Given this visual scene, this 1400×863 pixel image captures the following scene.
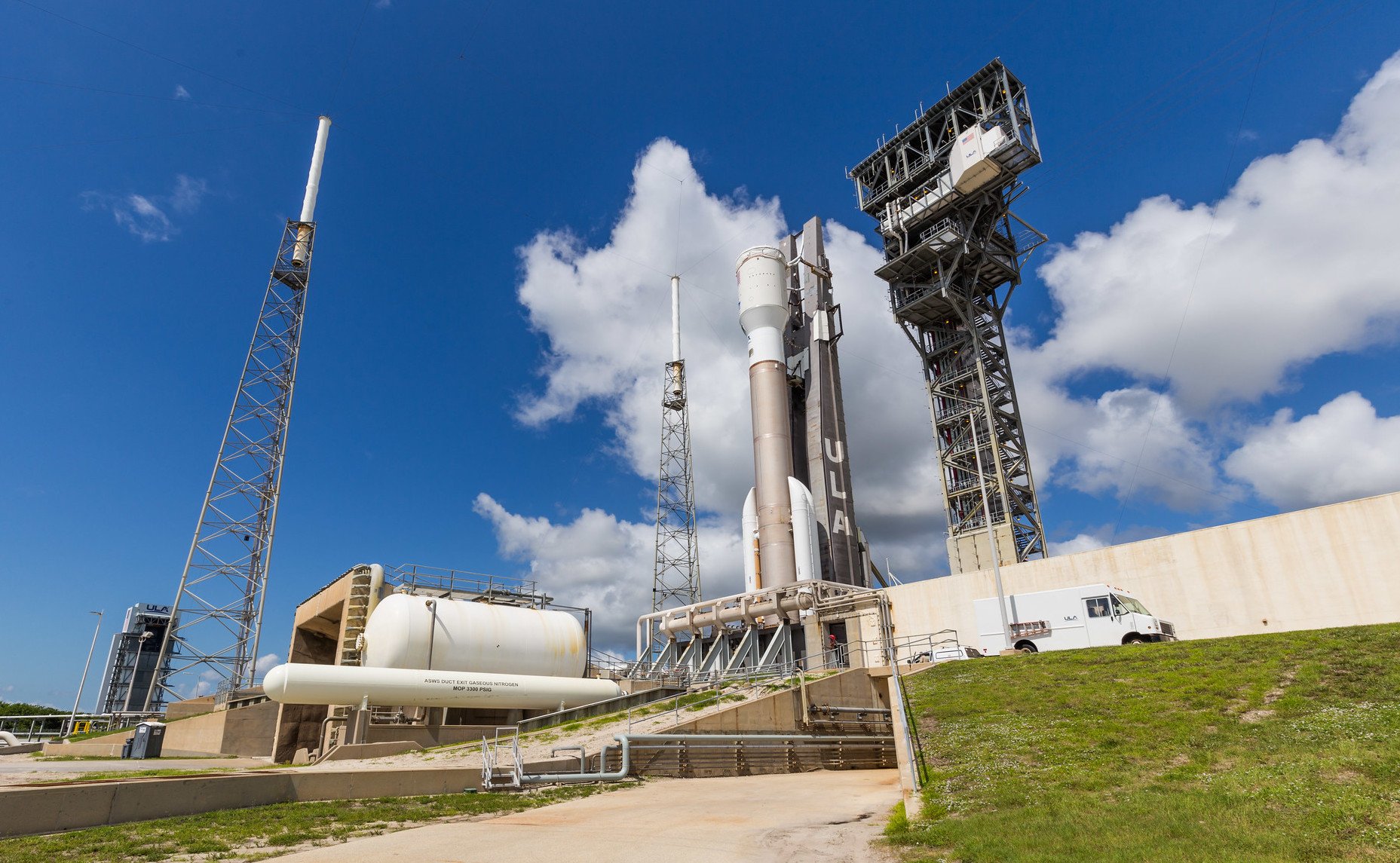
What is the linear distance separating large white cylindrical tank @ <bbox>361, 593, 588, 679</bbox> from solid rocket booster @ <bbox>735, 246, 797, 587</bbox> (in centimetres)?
1456

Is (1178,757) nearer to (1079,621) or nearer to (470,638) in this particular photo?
(1079,621)

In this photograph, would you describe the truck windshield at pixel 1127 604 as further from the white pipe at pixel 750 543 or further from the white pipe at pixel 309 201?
the white pipe at pixel 309 201

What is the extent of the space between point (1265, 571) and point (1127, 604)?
23.1 ft

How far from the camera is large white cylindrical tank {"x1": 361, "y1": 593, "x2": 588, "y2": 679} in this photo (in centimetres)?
2794

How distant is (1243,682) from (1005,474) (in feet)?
134

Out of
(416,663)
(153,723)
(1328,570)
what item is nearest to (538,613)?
(416,663)

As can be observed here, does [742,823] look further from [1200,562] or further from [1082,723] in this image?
[1200,562]

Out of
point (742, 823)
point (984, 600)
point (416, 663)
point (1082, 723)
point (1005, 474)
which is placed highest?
point (1005, 474)

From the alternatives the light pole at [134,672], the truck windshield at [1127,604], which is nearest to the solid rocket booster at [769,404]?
the truck windshield at [1127,604]

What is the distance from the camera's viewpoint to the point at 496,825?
39.9 feet

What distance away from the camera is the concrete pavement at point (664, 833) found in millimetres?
9570

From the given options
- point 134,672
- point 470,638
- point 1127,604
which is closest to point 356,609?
point 470,638

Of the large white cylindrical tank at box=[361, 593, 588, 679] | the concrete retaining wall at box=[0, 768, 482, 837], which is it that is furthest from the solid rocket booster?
the concrete retaining wall at box=[0, 768, 482, 837]

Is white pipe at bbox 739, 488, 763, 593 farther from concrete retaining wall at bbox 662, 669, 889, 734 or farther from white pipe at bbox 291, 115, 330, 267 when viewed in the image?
white pipe at bbox 291, 115, 330, 267
